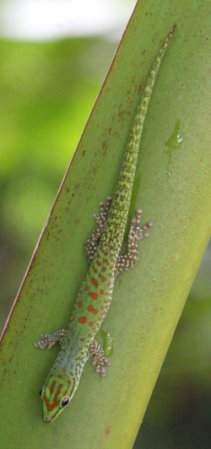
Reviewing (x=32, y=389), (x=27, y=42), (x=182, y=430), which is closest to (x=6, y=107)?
(x=27, y=42)

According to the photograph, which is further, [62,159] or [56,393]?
[62,159]

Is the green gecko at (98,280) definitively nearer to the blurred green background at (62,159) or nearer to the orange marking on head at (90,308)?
the orange marking on head at (90,308)

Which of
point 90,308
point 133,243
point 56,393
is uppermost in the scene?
point 133,243

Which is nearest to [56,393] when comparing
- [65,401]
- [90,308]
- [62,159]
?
[65,401]

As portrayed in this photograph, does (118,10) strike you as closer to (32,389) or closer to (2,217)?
(2,217)

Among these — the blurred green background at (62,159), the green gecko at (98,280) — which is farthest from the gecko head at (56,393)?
the blurred green background at (62,159)

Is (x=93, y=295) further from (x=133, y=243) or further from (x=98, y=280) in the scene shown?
(x=133, y=243)
